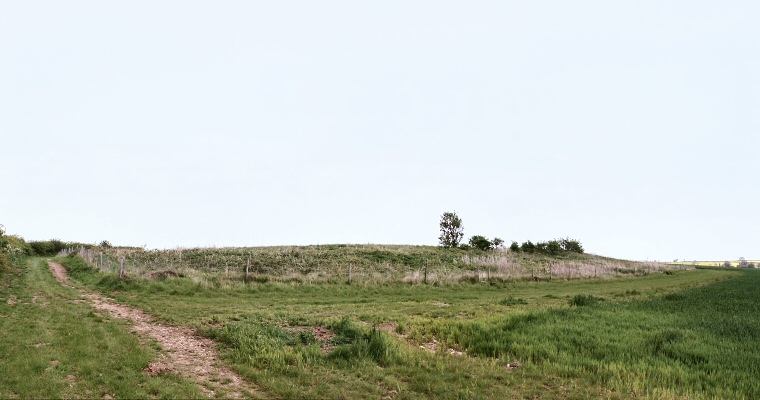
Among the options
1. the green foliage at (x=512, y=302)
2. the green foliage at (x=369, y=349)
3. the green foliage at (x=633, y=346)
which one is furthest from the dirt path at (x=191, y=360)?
the green foliage at (x=512, y=302)

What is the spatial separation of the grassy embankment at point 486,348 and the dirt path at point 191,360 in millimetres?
412

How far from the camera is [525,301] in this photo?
2162 cm

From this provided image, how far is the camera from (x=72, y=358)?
Result: 9.91 metres

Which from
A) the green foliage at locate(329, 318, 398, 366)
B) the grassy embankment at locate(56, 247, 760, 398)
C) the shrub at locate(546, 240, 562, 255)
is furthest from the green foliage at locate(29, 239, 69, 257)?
the shrub at locate(546, 240, 562, 255)

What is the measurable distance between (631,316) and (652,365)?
679 centimetres

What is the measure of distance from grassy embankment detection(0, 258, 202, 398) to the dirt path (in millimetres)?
365

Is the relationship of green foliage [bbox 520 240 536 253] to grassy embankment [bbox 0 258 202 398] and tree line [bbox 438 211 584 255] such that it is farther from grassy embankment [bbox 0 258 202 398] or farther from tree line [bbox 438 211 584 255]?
grassy embankment [bbox 0 258 202 398]

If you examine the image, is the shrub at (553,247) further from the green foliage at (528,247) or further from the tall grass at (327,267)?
the tall grass at (327,267)

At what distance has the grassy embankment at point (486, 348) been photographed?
8.53m

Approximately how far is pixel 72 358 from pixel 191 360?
2796mm

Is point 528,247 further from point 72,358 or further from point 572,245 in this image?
point 72,358

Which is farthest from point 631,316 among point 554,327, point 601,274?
point 601,274

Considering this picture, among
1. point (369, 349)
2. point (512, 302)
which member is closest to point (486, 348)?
point (369, 349)

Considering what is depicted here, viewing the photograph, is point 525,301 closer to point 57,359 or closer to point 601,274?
point 57,359
